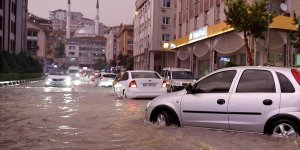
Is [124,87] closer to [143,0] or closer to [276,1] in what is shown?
[276,1]

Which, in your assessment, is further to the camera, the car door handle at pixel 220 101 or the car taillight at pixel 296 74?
the car door handle at pixel 220 101

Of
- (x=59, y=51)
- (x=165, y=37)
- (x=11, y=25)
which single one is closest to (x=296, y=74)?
(x=11, y=25)

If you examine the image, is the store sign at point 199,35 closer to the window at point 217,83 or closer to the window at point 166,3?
the window at point 166,3

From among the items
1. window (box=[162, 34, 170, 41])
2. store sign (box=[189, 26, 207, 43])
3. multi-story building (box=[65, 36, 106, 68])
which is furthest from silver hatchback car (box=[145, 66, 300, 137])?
multi-story building (box=[65, 36, 106, 68])

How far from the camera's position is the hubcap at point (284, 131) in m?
7.51

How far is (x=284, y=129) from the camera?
25.0 feet

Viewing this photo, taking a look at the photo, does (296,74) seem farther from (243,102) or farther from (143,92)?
(143,92)

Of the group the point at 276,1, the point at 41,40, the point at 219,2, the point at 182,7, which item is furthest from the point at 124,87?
the point at 41,40

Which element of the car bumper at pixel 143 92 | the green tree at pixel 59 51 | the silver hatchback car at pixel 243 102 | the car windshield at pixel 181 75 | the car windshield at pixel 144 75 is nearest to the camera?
the silver hatchback car at pixel 243 102

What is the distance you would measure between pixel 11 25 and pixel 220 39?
125ft

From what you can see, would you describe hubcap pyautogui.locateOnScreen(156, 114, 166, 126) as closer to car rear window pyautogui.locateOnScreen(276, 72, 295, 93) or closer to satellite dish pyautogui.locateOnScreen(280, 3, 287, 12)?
car rear window pyautogui.locateOnScreen(276, 72, 295, 93)

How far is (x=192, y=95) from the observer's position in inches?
347

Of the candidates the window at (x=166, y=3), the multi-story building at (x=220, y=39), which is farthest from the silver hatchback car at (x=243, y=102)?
the window at (x=166, y=3)

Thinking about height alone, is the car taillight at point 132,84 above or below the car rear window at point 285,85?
below
